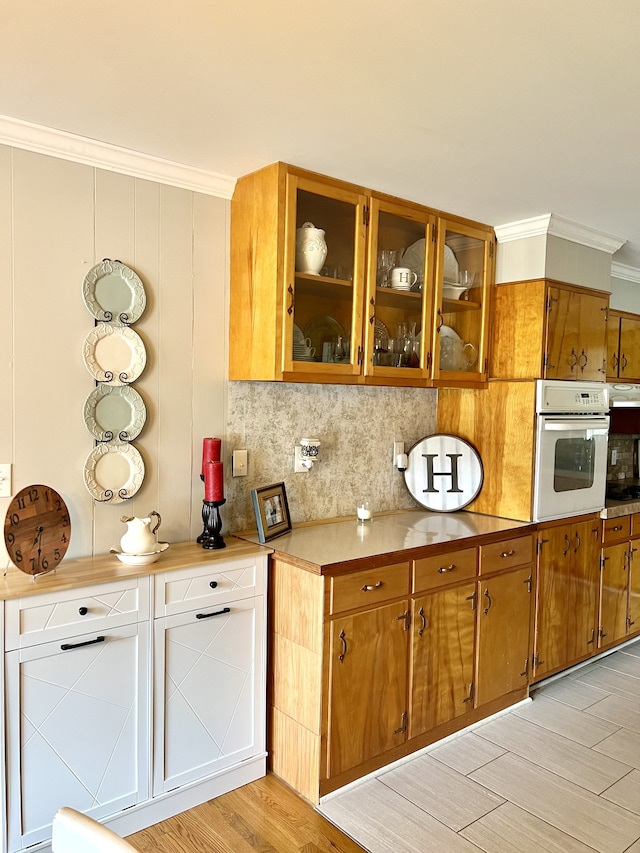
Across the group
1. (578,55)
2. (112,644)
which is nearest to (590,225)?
(578,55)

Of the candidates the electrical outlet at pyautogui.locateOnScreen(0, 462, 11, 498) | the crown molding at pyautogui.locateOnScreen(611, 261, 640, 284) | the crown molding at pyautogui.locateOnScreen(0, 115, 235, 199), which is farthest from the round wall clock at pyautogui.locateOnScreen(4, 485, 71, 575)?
the crown molding at pyautogui.locateOnScreen(611, 261, 640, 284)

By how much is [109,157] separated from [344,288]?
1.01 metres

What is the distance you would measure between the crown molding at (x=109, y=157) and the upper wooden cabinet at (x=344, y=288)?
5.1 inches

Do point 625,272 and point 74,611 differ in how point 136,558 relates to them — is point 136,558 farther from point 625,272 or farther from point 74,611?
point 625,272

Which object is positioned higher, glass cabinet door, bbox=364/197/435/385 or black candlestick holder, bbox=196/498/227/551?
glass cabinet door, bbox=364/197/435/385

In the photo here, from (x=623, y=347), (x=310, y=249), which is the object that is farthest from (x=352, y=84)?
(x=623, y=347)

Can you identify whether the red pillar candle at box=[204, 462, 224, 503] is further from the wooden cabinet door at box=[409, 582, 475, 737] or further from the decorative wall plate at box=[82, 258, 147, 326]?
the wooden cabinet door at box=[409, 582, 475, 737]

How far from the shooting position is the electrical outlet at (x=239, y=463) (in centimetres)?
276

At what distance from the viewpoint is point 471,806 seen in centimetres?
239

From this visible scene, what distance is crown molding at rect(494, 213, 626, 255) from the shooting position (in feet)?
10.1

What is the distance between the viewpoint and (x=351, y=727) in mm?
2438

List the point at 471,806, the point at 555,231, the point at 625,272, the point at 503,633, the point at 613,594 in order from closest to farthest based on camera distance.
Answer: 1. the point at 471,806
2. the point at 503,633
3. the point at 555,231
4. the point at 613,594
5. the point at 625,272

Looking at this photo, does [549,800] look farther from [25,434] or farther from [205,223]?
[205,223]

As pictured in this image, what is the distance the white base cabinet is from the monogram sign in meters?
1.18
